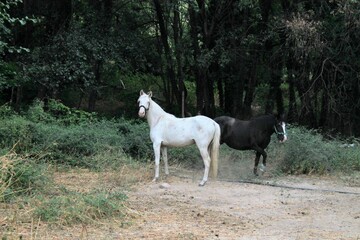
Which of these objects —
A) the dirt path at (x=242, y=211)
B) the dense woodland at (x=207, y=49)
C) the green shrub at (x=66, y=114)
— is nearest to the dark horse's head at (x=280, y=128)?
the dirt path at (x=242, y=211)

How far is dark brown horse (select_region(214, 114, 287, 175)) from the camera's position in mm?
11102

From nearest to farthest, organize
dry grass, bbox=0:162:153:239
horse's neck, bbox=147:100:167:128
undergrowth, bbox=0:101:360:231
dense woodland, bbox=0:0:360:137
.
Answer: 1. dry grass, bbox=0:162:153:239
2. horse's neck, bbox=147:100:167:128
3. undergrowth, bbox=0:101:360:231
4. dense woodland, bbox=0:0:360:137

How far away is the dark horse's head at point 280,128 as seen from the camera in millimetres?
10703

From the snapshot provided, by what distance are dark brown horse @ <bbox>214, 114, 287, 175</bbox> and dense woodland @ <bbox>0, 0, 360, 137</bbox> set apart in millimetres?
4502

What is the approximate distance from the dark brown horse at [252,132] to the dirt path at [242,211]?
121 centimetres

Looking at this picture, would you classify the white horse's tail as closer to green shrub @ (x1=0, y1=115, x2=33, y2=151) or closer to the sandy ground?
the sandy ground

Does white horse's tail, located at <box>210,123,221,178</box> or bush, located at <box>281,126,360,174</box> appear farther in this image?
bush, located at <box>281,126,360,174</box>

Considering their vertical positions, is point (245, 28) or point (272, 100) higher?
point (245, 28)

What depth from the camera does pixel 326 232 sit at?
6.41 meters

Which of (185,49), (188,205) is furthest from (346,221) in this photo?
(185,49)

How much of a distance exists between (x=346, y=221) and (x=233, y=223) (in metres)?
1.69

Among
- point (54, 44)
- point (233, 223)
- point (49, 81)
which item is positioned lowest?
point (233, 223)

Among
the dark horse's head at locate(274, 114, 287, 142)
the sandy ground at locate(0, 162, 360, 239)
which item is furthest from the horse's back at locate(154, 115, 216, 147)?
the dark horse's head at locate(274, 114, 287, 142)

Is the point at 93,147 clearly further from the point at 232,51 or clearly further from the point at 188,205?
the point at 232,51
